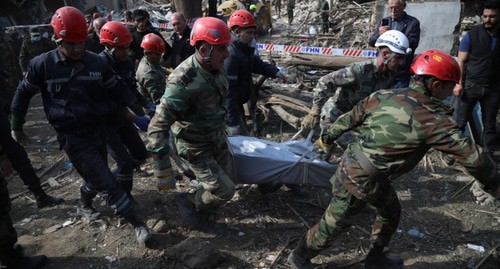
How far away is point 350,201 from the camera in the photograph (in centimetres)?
302

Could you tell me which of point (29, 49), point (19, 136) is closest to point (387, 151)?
point (19, 136)

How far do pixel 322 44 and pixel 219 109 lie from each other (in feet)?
34.7

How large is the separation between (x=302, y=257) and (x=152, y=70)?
305 cm

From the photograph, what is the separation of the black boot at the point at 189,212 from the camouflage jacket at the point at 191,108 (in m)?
0.86

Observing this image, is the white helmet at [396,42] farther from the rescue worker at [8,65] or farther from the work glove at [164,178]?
the rescue worker at [8,65]

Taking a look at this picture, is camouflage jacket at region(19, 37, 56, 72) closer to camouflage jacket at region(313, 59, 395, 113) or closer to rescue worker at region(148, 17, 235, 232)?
rescue worker at region(148, 17, 235, 232)

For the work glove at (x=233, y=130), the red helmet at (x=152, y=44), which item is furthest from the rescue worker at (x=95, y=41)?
the work glove at (x=233, y=130)

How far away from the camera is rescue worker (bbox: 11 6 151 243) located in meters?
3.20

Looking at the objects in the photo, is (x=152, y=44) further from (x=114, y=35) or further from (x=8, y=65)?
(x=8, y=65)

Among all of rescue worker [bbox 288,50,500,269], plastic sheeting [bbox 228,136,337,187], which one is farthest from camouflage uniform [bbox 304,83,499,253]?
plastic sheeting [bbox 228,136,337,187]

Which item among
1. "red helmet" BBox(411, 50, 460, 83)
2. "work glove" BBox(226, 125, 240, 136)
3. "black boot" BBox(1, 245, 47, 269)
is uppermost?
"red helmet" BBox(411, 50, 460, 83)

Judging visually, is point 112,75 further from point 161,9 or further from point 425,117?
point 161,9

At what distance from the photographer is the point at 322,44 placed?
13.1 meters

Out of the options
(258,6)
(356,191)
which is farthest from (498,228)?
(258,6)
